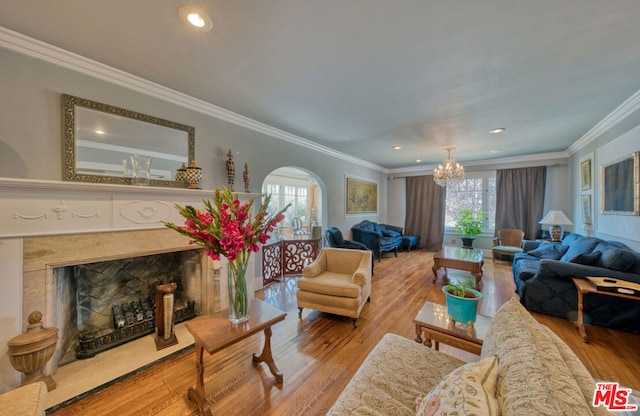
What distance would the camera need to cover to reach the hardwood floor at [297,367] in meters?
1.62

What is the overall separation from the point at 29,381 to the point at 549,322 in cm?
482

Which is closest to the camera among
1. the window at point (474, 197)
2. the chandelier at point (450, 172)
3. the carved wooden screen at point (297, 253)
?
the carved wooden screen at point (297, 253)

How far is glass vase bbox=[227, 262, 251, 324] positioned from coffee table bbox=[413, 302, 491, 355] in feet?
4.15

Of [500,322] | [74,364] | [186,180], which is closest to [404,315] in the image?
[500,322]

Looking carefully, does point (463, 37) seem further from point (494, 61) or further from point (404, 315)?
point (404, 315)

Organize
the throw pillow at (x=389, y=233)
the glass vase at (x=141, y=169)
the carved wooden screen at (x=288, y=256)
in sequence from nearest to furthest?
the glass vase at (x=141, y=169)
the carved wooden screen at (x=288, y=256)
the throw pillow at (x=389, y=233)

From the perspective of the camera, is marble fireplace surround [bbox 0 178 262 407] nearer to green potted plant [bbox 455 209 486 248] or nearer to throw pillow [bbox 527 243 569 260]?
throw pillow [bbox 527 243 569 260]

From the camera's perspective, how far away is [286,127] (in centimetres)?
367

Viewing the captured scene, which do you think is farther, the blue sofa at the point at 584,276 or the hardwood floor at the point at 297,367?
the blue sofa at the point at 584,276

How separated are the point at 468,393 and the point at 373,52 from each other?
217 centimetres

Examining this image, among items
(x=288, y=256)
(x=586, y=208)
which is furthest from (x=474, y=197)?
(x=288, y=256)

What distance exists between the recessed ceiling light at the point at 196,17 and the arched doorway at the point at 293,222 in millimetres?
2647

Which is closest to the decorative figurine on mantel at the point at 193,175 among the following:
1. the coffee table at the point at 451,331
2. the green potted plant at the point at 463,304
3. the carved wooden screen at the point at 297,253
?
the carved wooden screen at the point at 297,253

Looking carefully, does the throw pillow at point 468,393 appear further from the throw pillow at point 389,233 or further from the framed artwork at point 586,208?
the throw pillow at point 389,233
